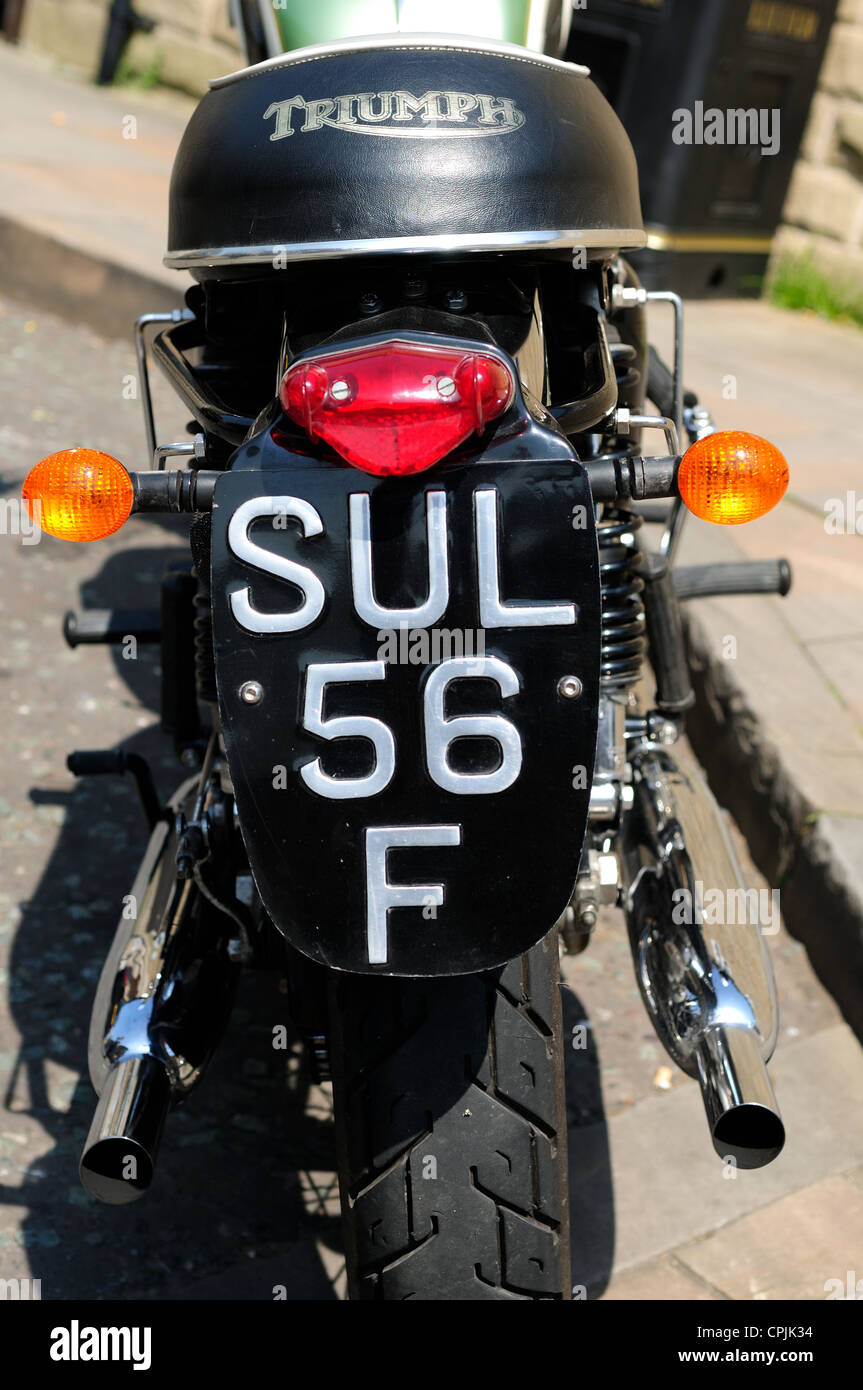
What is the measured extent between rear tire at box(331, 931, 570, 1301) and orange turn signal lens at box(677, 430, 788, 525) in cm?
59

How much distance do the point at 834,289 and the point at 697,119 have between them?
123 cm

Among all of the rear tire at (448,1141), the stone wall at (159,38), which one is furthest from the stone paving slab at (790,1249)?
the stone wall at (159,38)

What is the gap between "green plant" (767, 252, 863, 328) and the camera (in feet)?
23.4

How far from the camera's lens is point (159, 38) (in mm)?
9570

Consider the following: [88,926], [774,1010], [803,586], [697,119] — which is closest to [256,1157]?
[88,926]

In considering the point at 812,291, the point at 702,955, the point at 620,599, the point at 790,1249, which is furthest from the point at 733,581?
the point at 812,291

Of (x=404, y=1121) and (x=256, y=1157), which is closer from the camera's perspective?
(x=404, y=1121)

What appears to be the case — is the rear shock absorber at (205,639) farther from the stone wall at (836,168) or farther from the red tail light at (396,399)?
the stone wall at (836,168)

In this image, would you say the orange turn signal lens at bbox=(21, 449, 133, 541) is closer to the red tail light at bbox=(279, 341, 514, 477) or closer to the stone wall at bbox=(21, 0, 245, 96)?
the red tail light at bbox=(279, 341, 514, 477)

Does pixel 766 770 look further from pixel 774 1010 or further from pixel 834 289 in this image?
pixel 834 289

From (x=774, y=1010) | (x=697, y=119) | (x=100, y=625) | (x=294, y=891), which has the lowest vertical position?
(x=774, y=1010)

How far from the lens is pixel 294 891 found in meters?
1.38

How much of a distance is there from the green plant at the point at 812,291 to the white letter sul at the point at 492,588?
6436 mm

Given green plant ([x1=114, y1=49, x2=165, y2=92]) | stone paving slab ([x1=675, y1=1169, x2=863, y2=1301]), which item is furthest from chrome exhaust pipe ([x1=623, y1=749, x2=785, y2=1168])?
green plant ([x1=114, y1=49, x2=165, y2=92])
